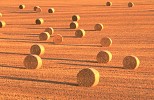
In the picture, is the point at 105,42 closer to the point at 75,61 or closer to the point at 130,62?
the point at 75,61

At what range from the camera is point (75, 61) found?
1653 centimetres

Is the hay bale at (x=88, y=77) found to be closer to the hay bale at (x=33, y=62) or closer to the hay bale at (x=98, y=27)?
the hay bale at (x=33, y=62)

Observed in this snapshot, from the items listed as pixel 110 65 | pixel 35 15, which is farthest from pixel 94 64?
Answer: pixel 35 15

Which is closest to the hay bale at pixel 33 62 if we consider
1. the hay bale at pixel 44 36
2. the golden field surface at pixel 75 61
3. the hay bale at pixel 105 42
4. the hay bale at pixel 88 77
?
the golden field surface at pixel 75 61

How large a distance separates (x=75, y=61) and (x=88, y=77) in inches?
163

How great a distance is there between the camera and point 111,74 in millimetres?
14195

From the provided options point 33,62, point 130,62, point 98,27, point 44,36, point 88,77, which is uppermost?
point 98,27

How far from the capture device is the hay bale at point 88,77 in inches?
484

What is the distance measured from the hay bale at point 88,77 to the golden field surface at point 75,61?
158 mm

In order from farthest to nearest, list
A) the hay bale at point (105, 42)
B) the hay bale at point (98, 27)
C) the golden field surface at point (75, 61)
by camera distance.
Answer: the hay bale at point (98, 27)
the hay bale at point (105, 42)
the golden field surface at point (75, 61)

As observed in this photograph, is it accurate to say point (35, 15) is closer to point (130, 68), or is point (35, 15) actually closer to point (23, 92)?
point (130, 68)

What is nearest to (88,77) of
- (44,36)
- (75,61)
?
(75,61)

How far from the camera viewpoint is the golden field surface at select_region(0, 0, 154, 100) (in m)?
12.1

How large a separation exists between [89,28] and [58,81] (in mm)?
13738
